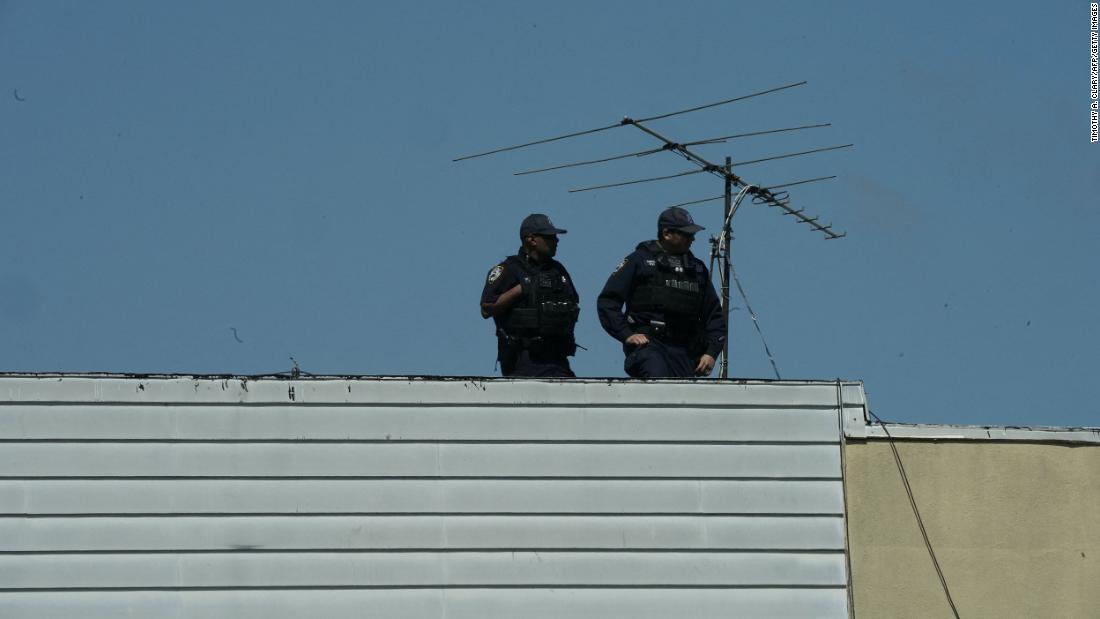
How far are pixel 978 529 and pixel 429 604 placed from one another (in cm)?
342

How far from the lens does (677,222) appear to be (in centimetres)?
1192

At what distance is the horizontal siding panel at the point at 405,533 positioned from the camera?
10617 millimetres

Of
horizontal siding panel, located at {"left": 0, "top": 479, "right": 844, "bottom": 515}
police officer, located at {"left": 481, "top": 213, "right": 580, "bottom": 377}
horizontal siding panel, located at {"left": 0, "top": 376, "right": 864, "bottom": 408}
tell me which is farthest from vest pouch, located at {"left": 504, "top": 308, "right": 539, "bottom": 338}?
horizontal siding panel, located at {"left": 0, "top": 479, "right": 844, "bottom": 515}

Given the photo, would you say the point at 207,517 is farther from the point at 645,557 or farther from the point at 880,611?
the point at 880,611

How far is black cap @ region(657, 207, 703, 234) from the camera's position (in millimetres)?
11906

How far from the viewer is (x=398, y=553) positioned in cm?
1067

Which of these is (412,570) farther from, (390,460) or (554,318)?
(554,318)

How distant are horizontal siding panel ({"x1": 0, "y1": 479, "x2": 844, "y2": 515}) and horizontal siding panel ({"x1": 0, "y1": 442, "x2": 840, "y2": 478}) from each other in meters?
0.06

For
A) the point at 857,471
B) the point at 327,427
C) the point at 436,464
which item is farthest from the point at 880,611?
the point at 327,427

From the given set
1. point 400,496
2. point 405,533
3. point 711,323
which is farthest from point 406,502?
point 711,323

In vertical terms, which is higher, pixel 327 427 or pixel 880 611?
pixel 327 427

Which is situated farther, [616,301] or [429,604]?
[616,301]

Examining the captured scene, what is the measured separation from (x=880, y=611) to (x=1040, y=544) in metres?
1.11

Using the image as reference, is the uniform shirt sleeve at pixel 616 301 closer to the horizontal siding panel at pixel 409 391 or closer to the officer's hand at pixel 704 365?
the officer's hand at pixel 704 365
